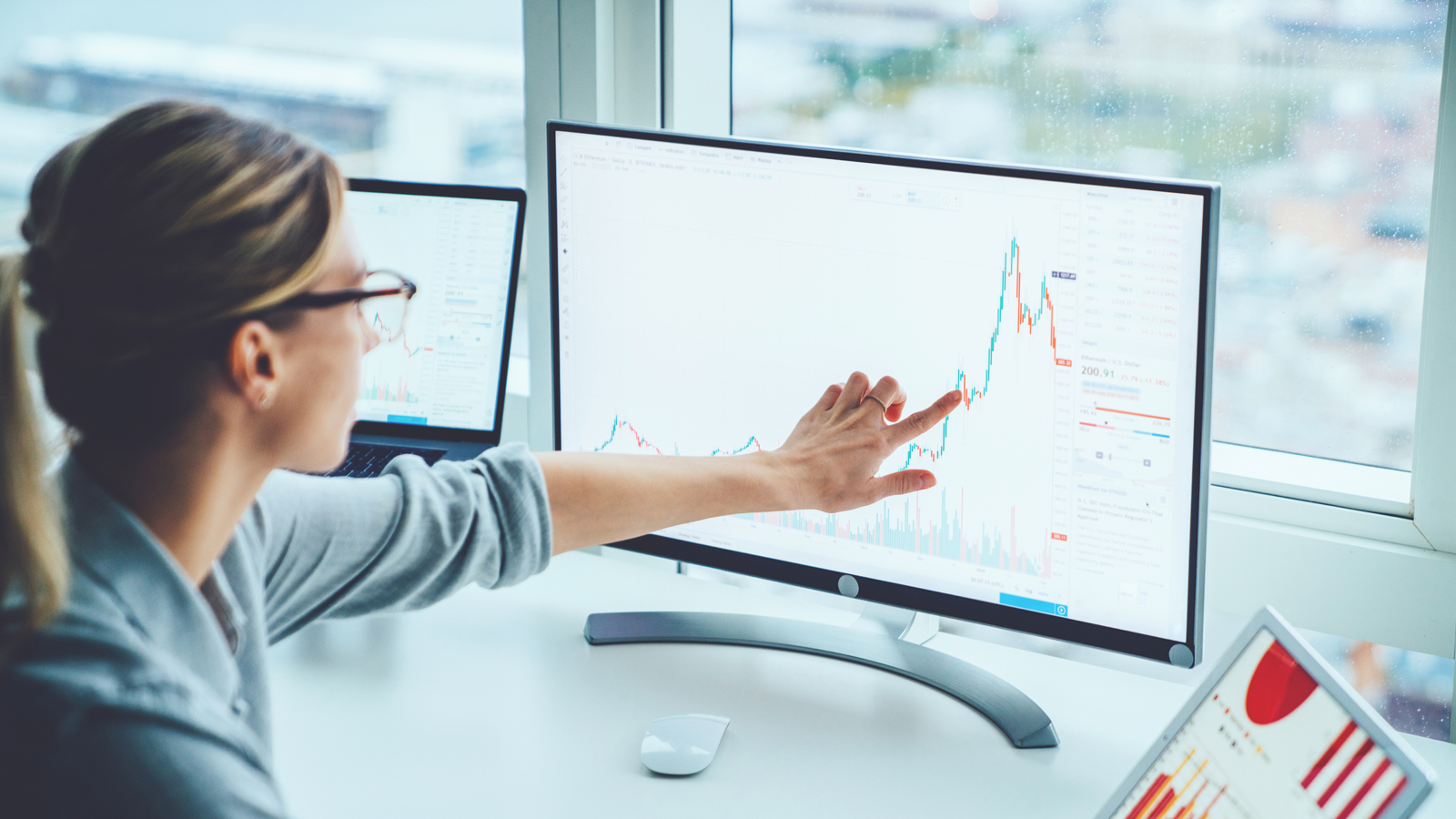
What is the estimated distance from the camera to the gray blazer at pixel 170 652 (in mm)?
606

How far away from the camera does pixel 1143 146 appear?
4.02 ft

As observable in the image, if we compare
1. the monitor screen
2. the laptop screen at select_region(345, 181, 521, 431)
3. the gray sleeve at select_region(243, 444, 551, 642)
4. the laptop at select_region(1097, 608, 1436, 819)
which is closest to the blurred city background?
the gray sleeve at select_region(243, 444, 551, 642)

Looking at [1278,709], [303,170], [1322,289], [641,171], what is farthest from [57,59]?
[1278,709]

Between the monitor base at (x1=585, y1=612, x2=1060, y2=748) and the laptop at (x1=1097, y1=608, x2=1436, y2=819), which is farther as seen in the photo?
the monitor base at (x1=585, y1=612, x2=1060, y2=748)

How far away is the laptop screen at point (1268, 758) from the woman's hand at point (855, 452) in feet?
1.03

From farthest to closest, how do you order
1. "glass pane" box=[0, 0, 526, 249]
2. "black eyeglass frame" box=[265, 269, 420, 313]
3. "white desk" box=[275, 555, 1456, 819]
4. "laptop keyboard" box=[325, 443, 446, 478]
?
"glass pane" box=[0, 0, 526, 249], "laptop keyboard" box=[325, 443, 446, 478], "white desk" box=[275, 555, 1456, 819], "black eyeglass frame" box=[265, 269, 420, 313]

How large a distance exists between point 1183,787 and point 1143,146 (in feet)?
2.34

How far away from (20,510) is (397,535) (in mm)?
362

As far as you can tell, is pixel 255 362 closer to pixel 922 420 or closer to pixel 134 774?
pixel 134 774

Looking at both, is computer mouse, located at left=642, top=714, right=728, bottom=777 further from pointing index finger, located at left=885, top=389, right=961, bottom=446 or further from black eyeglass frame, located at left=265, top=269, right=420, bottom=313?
black eyeglass frame, located at left=265, top=269, right=420, bottom=313

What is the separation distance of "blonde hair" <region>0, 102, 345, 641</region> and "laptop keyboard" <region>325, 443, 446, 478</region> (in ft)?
1.95

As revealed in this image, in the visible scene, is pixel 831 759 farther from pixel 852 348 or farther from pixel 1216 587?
pixel 1216 587

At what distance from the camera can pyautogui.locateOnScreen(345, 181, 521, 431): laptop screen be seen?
135 centimetres

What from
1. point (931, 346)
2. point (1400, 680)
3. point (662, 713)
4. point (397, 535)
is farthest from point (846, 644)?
point (1400, 680)
